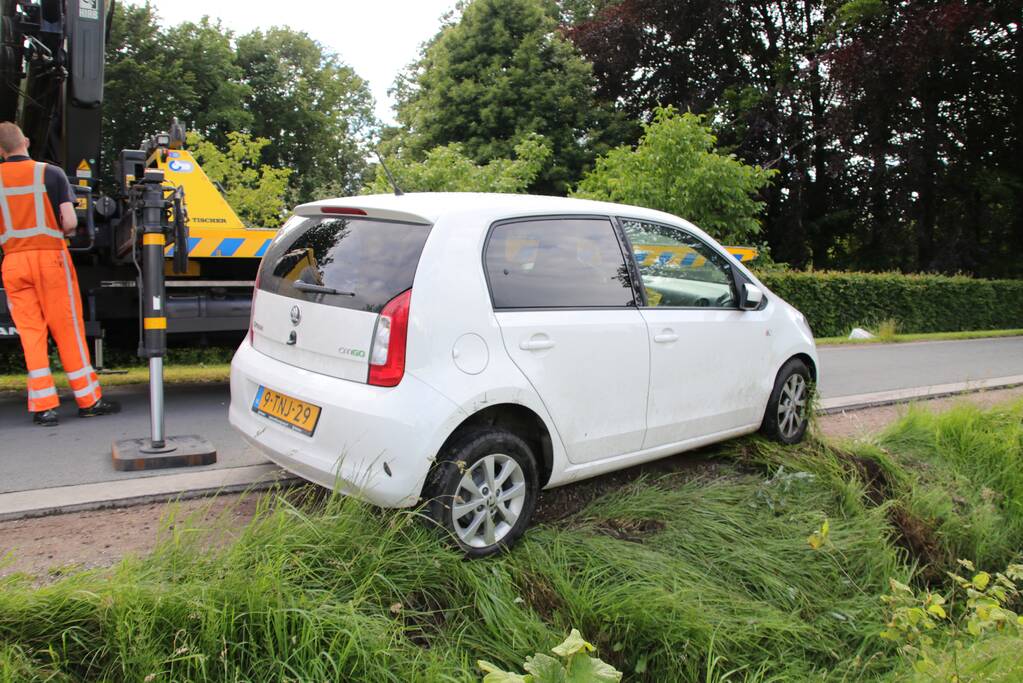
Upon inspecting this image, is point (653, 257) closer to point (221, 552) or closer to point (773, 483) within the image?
point (773, 483)

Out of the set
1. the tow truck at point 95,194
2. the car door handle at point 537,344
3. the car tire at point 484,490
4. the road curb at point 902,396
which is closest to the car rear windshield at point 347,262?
the car door handle at point 537,344

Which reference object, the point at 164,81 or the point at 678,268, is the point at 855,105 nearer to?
the point at 678,268

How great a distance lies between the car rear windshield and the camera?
3727 mm

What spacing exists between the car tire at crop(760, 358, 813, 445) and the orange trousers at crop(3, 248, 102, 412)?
191 inches

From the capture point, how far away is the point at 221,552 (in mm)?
3131

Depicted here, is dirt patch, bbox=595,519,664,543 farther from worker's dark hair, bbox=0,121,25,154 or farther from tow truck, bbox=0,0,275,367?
worker's dark hair, bbox=0,121,25,154

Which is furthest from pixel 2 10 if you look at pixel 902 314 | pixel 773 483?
pixel 902 314

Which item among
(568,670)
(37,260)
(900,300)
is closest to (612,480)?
(568,670)

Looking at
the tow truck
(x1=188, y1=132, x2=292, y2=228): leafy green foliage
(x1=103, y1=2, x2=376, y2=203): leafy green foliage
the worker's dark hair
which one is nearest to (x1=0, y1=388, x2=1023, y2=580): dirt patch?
the tow truck

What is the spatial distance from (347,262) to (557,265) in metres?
1.04

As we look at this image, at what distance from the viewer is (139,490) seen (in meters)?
4.37

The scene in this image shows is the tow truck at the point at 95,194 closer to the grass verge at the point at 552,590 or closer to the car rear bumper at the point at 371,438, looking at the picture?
the car rear bumper at the point at 371,438

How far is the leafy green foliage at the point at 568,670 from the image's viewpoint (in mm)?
2584

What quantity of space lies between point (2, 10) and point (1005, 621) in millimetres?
7660
